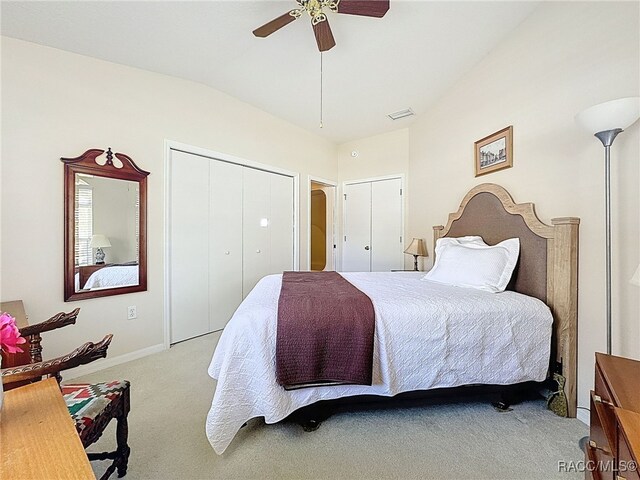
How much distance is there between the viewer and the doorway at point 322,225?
5137 millimetres

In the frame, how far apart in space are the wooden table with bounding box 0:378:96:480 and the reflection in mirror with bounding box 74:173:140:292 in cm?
190

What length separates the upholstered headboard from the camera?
177 centimetres

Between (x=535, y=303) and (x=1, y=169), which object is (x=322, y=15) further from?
(x=1, y=169)

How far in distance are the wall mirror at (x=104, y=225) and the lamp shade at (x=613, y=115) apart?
329 centimetres

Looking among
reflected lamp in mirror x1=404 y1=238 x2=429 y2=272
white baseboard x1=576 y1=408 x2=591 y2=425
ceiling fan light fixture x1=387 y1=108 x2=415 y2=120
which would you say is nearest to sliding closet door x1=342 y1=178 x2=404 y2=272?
reflected lamp in mirror x1=404 y1=238 x2=429 y2=272

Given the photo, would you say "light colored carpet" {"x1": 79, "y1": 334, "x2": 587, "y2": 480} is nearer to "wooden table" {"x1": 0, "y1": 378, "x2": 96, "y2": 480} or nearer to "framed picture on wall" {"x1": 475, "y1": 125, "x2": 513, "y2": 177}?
"wooden table" {"x1": 0, "y1": 378, "x2": 96, "y2": 480}

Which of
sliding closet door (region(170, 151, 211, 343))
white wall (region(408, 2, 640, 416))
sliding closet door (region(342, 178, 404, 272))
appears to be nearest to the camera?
white wall (region(408, 2, 640, 416))

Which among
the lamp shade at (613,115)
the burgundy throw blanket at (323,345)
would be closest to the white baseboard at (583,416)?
the burgundy throw blanket at (323,345)

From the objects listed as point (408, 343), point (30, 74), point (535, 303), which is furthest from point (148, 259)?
point (535, 303)

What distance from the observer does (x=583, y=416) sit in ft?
5.63

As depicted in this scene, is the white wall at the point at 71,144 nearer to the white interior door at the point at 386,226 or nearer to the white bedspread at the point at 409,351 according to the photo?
the white bedspread at the point at 409,351

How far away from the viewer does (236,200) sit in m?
3.60

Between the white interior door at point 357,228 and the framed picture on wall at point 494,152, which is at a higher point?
the framed picture on wall at point 494,152

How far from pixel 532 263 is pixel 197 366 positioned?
2.76 m
